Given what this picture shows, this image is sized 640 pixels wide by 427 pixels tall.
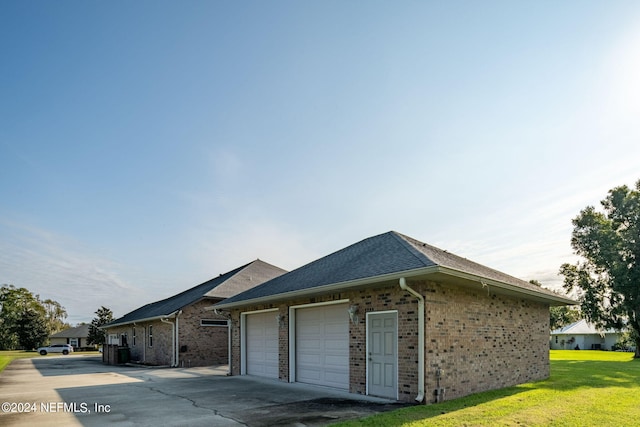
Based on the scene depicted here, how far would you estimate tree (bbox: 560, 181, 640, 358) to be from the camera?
90.8 feet

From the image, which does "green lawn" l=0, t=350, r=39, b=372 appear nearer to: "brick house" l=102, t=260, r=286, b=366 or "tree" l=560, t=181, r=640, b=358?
"brick house" l=102, t=260, r=286, b=366

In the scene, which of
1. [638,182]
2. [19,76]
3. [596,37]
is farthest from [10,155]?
[638,182]

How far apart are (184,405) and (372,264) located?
17.3 feet

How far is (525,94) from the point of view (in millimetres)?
11750

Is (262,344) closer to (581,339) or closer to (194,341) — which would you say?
(194,341)

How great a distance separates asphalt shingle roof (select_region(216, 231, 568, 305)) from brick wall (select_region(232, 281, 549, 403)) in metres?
0.53

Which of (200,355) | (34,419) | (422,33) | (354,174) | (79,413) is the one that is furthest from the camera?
(200,355)

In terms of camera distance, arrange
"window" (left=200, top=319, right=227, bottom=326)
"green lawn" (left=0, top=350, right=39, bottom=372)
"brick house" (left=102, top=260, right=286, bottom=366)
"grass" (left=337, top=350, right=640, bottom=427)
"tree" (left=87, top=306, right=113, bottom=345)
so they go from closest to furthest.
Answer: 1. "grass" (left=337, top=350, right=640, bottom=427)
2. "brick house" (left=102, top=260, right=286, bottom=366)
3. "window" (left=200, top=319, right=227, bottom=326)
4. "green lawn" (left=0, top=350, right=39, bottom=372)
5. "tree" (left=87, top=306, right=113, bottom=345)

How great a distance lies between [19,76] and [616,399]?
1767cm

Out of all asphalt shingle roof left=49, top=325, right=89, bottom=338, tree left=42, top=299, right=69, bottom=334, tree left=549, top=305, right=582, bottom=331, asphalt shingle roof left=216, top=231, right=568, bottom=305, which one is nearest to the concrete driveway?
asphalt shingle roof left=216, top=231, right=568, bottom=305

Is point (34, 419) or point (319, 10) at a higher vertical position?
point (319, 10)

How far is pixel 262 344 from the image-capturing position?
15.2 meters

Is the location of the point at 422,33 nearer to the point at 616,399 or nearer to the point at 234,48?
the point at 234,48

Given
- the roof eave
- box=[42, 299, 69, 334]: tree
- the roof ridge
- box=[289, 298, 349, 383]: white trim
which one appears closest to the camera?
the roof eave
